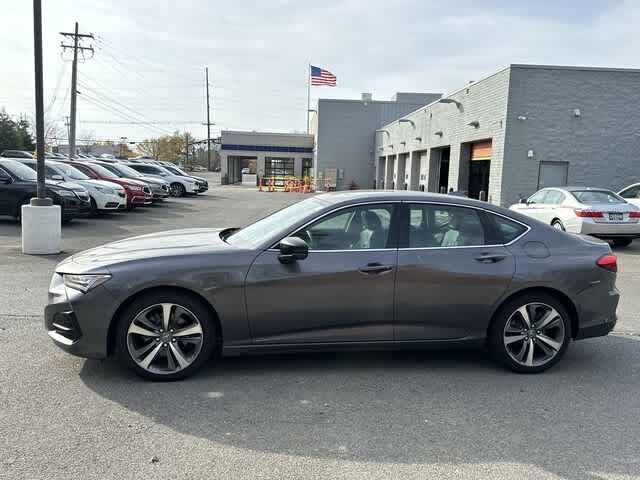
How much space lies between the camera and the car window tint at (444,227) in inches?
180

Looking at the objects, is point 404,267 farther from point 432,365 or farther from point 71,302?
point 71,302

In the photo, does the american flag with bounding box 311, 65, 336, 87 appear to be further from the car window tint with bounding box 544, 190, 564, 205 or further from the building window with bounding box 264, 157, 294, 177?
the car window tint with bounding box 544, 190, 564, 205

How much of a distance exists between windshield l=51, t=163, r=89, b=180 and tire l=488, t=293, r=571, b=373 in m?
15.9

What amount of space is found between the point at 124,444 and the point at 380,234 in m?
2.45

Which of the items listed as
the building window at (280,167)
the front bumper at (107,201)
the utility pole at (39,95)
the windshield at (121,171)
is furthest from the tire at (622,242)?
A: the building window at (280,167)

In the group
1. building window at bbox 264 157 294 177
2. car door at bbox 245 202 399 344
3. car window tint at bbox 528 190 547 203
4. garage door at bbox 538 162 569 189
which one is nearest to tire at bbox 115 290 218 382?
car door at bbox 245 202 399 344

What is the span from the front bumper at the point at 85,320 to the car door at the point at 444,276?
2.29 meters

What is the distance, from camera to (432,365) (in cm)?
482

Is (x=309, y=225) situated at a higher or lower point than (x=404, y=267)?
higher

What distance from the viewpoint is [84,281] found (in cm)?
415

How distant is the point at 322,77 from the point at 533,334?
39827mm

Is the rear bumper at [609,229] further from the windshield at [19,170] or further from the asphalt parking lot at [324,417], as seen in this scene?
the windshield at [19,170]

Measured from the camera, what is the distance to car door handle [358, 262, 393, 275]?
14.3 feet

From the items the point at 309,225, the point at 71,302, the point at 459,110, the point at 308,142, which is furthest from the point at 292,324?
the point at 308,142
